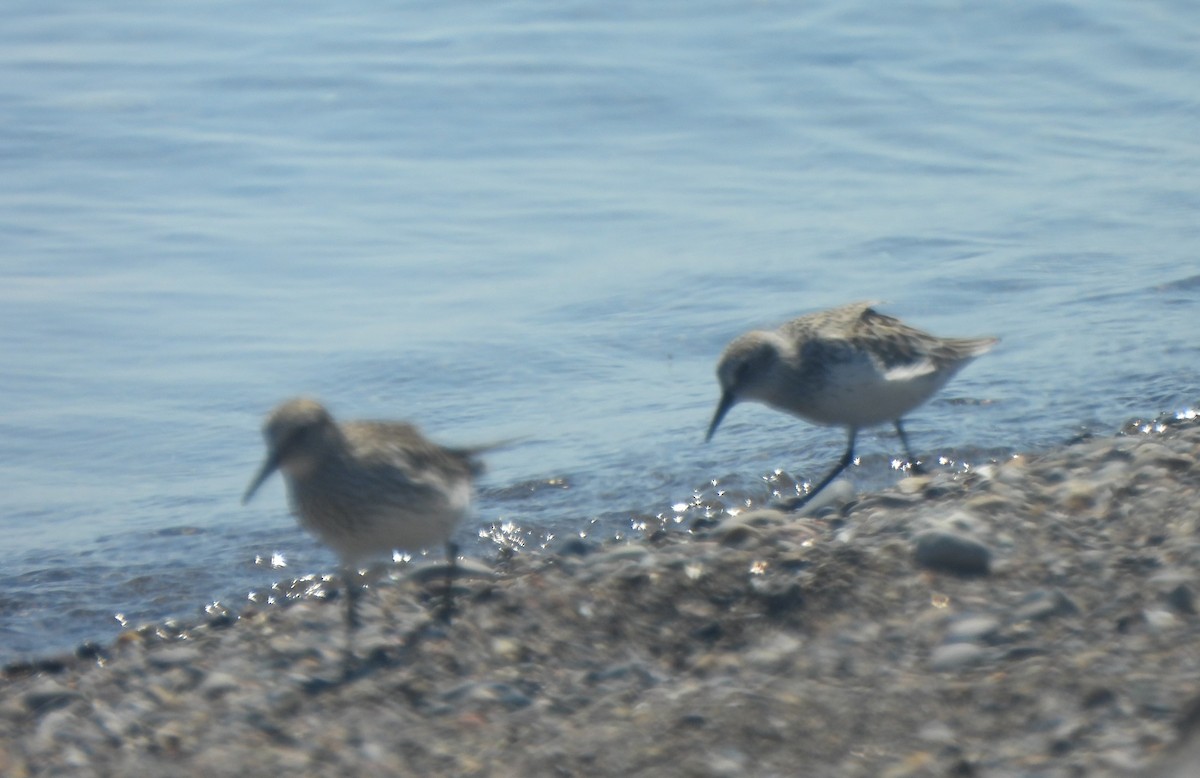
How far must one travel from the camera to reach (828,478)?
342 inches

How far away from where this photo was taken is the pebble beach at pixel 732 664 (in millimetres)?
4719

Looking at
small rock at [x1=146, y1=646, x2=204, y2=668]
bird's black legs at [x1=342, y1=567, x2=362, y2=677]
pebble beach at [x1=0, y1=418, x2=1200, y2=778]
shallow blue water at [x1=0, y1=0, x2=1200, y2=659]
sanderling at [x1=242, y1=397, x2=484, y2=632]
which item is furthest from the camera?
shallow blue water at [x1=0, y1=0, x2=1200, y2=659]

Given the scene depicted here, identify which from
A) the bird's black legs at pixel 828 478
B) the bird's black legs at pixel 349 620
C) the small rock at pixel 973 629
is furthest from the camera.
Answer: the bird's black legs at pixel 828 478

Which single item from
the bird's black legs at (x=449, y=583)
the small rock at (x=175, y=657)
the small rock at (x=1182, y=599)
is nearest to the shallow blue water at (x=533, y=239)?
the small rock at (x=175, y=657)

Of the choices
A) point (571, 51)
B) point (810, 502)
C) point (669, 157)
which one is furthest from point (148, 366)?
point (571, 51)

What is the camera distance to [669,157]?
53.0ft

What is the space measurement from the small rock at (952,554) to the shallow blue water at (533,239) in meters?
2.78

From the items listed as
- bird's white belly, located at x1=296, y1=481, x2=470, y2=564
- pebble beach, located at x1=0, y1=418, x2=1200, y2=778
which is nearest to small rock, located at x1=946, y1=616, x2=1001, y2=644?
pebble beach, located at x1=0, y1=418, x2=1200, y2=778

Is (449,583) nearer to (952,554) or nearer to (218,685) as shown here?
(218,685)

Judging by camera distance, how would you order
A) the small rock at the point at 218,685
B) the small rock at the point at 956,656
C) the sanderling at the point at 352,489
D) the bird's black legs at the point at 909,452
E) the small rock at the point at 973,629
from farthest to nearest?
the bird's black legs at the point at 909,452
the sanderling at the point at 352,489
the small rock at the point at 218,685
the small rock at the point at 973,629
the small rock at the point at 956,656

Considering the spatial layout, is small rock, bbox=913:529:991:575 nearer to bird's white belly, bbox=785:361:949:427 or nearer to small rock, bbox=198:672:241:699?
bird's white belly, bbox=785:361:949:427

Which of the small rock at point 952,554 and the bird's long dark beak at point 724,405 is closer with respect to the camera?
the small rock at point 952,554

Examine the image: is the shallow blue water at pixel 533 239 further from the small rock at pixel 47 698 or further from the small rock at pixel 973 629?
the small rock at pixel 973 629

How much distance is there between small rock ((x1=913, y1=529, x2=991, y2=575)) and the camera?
19.4 feet
